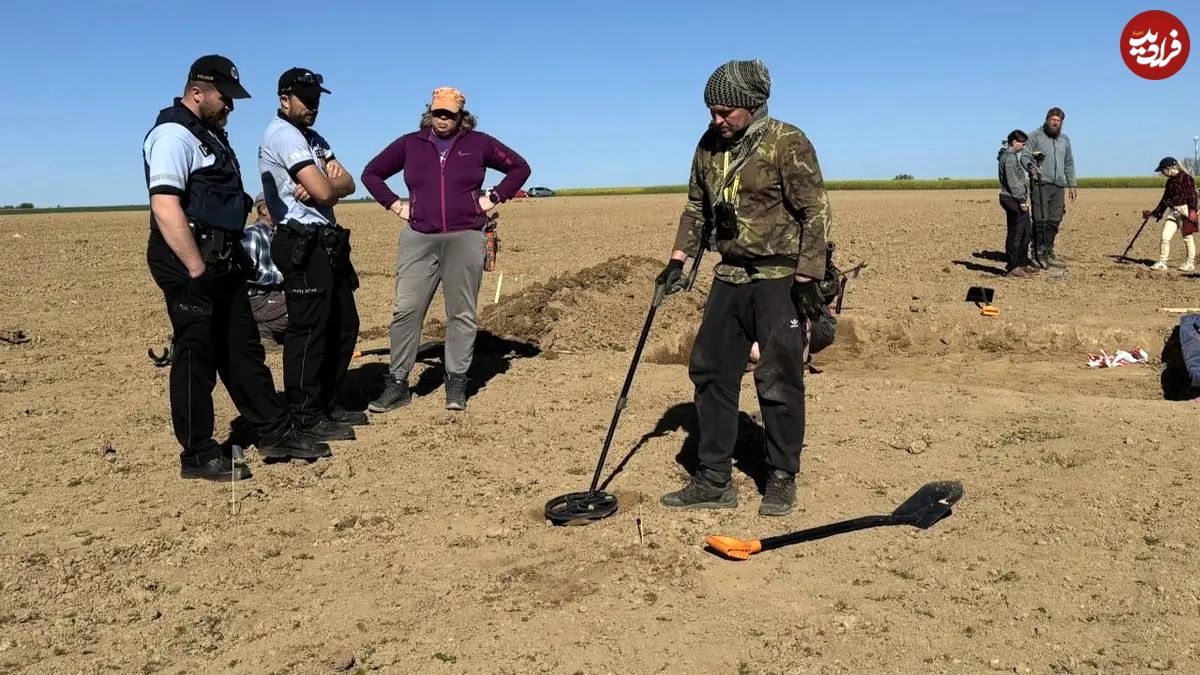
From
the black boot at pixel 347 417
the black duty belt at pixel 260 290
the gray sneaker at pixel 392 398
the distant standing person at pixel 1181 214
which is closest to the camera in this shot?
the black boot at pixel 347 417

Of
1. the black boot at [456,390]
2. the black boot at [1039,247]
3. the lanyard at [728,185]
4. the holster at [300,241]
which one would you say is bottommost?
the black boot at [456,390]

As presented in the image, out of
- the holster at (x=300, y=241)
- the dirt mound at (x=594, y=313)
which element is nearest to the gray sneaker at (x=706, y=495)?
the holster at (x=300, y=241)

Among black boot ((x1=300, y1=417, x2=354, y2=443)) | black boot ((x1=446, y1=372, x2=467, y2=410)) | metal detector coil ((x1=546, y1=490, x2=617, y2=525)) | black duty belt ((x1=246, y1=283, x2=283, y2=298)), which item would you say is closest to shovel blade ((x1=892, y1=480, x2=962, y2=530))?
metal detector coil ((x1=546, y1=490, x2=617, y2=525))

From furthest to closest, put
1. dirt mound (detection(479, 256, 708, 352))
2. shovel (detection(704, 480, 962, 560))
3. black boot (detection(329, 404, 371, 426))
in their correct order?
1. dirt mound (detection(479, 256, 708, 352))
2. black boot (detection(329, 404, 371, 426))
3. shovel (detection(704, 480, 962, 560))

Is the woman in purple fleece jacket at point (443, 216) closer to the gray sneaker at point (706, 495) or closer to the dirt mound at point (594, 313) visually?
the dirt mound at point (594, 313)

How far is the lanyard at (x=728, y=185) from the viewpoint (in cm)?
493

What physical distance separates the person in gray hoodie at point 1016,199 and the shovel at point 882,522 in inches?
366

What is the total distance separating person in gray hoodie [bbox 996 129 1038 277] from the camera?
13.6 metres

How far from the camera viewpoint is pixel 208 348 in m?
5.60

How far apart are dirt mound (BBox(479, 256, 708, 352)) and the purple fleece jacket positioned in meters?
2.40

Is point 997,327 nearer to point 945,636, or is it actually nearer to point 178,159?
point 945,636

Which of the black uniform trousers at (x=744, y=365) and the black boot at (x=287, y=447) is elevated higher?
the black uniform trousers at (x=744, y=365)

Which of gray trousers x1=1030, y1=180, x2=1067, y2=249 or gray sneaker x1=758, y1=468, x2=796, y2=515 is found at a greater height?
gray trousers x1=1030, y1=180, x2=1067, y2=249

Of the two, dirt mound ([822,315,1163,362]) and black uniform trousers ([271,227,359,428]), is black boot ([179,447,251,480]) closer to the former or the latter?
black uniform trousers ([271,227,359,428])
